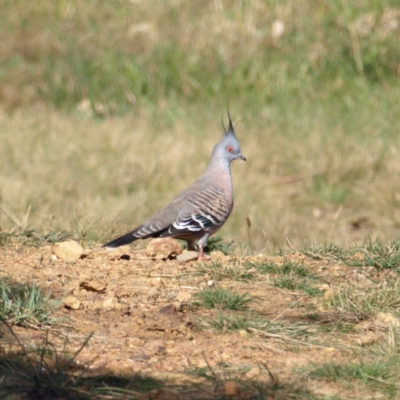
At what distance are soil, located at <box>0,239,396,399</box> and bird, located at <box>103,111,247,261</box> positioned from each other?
847 mm

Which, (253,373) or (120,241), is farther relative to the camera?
(120,241)

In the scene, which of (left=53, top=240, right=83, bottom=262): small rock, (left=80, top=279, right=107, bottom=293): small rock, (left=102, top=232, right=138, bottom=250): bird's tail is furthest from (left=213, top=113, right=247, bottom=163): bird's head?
(left=80, top=279, right=107, bottom=293): small rock

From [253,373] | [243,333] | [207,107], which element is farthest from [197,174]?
[253,373]

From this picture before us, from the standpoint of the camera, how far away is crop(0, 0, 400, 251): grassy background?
880 cm

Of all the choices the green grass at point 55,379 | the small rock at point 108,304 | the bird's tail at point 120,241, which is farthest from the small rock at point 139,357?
the bird's tail at point 120,241

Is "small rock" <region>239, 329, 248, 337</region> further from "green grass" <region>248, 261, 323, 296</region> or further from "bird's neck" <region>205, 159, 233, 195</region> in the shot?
"bird's neck" <region>205, 159, 233, 195</region>

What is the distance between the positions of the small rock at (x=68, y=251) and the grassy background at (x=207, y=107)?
2.17 meters

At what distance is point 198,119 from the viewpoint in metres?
10.7

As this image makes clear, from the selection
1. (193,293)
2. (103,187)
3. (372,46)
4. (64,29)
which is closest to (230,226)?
(103,187)

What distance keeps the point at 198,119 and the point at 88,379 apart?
761 cm

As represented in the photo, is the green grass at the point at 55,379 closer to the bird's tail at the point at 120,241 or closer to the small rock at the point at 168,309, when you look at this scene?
the small rock at the point at 168,309

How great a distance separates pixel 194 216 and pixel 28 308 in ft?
7.54

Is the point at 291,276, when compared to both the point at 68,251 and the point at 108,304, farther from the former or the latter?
the point at 68,251

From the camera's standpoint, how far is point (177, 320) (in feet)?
13.3
